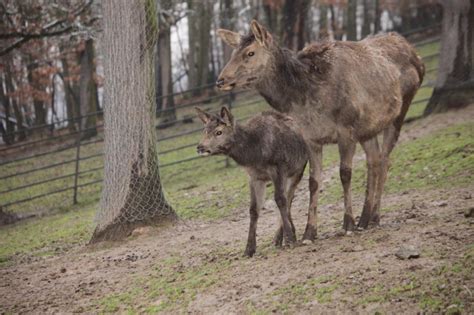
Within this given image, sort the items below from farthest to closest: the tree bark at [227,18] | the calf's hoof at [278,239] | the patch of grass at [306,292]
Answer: the tree bark at [227,18], the calf's hoof at [278,239], the patch of grass at [306,292]

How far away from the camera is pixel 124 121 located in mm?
9391

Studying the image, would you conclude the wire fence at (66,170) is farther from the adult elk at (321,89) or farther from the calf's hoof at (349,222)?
the calf's hoof at (349,222)

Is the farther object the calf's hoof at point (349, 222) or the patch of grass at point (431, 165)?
the patch of grass at point (431, 165)

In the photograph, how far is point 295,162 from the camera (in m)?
7.63

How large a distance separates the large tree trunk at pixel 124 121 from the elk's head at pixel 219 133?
2232 millimetres

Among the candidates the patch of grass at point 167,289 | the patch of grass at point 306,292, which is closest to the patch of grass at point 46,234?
the patch of grass at point 167,289

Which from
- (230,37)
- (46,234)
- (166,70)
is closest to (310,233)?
(230,37)

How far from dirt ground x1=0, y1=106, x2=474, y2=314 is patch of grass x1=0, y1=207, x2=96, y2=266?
0.88m

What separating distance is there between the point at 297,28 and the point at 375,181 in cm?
1152

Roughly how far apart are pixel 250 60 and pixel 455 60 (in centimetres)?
776

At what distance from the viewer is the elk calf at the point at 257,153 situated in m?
7.32

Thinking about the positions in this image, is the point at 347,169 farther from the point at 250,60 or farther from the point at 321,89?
the point at 250,60

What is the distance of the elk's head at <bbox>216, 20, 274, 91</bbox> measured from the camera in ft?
22.9

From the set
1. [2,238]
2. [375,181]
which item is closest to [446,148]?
[375,181]
